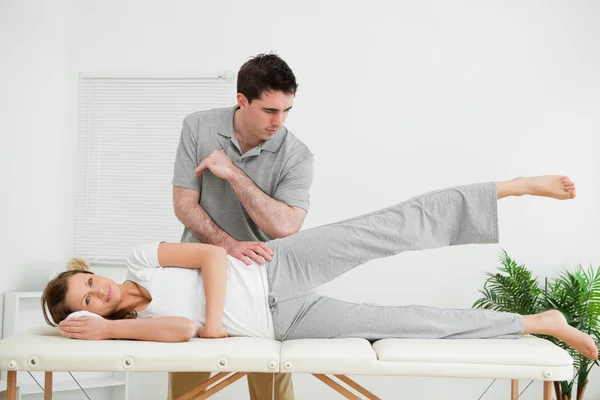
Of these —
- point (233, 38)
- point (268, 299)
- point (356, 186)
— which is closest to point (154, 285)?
point (268, 299)

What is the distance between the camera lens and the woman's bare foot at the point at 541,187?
6.81 ft

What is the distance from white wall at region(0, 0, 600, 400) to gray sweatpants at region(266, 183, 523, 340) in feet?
5.11

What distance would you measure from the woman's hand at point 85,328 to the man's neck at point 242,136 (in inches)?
34.5

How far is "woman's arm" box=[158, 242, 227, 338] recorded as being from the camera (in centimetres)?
197

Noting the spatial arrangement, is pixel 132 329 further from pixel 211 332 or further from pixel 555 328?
pixel 555 328

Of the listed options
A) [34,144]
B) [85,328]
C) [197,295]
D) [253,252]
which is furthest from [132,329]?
[34,144]

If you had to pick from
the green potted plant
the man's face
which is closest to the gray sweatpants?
the man's face

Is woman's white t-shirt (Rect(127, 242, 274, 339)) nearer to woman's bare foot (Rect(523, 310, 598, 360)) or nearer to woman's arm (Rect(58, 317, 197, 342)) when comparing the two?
woman's arm (Rect(58, 317, 197, 342))

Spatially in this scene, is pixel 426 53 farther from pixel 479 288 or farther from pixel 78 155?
pixel 78 155

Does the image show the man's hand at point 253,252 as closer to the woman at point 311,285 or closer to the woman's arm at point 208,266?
the woman at point 311,285

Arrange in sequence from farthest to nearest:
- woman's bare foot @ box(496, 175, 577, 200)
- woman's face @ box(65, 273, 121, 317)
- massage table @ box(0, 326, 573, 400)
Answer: woman's bare foot @ box(496, 175, 577, 200) → woman's face @ box(65, 273, 121, 317) → massage table @ box(0, 326, 573, 400)

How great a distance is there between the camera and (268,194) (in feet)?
8.17

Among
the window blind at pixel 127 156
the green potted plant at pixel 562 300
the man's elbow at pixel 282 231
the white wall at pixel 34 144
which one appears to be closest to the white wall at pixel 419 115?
the white wall at pixel 34 144

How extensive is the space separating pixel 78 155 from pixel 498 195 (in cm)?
257
